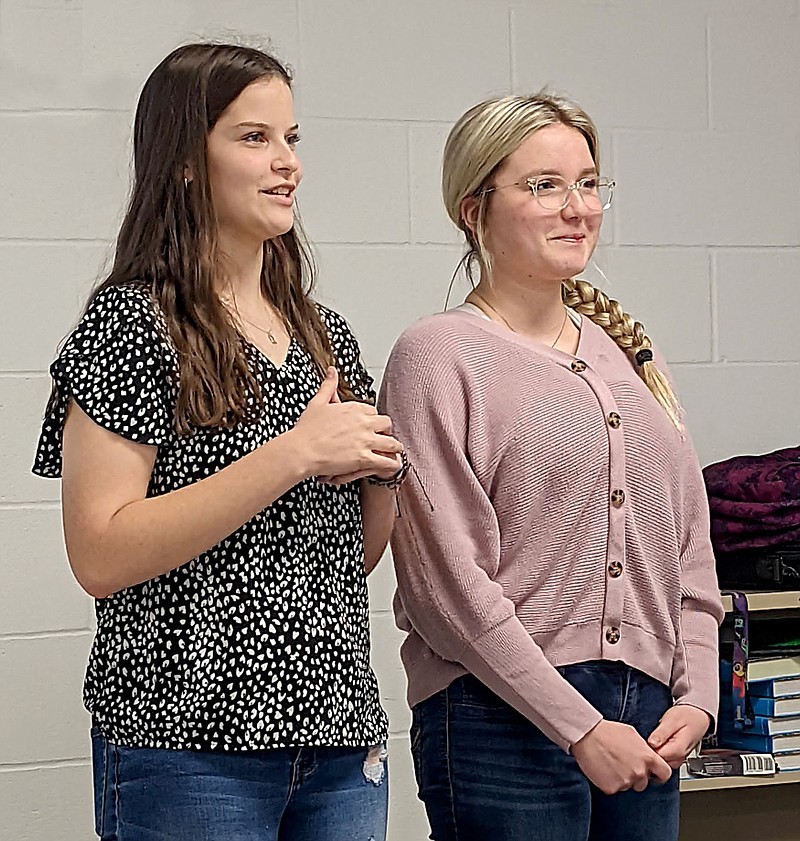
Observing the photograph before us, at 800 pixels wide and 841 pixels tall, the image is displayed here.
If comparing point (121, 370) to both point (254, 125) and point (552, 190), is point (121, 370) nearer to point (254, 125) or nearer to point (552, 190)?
point (254, 125)

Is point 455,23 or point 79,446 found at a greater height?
point 455,23

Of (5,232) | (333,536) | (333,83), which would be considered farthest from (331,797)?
(333,83)

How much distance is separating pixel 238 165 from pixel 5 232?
3.04ft

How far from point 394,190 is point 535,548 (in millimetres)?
1012

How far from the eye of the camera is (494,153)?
5.48 feet

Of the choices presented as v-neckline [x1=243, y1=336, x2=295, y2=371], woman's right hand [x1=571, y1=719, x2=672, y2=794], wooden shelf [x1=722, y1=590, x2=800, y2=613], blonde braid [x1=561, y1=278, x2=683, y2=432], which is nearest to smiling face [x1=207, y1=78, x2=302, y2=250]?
v-neckline [x1=243, y1=336, x2=295, y2=371]

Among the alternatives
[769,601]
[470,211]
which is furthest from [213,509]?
[769,601]

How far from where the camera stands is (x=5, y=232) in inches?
86.9

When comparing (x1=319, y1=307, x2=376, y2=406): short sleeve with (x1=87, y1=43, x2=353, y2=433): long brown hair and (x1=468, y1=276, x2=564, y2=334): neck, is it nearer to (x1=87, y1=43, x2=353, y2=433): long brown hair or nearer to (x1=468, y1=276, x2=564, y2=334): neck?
(x1=87, y1=43, x2=353, y2=433): long brown hair

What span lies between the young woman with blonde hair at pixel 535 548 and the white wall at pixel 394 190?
2.35 feet

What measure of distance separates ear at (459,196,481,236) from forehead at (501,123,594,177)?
57 mm

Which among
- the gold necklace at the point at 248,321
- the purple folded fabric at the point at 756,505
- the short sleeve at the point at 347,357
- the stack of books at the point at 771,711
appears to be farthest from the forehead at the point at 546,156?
the stack of books at the point at 771,711

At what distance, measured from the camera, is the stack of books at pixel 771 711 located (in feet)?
7.31

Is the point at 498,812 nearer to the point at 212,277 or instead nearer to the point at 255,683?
the point at 255,683
